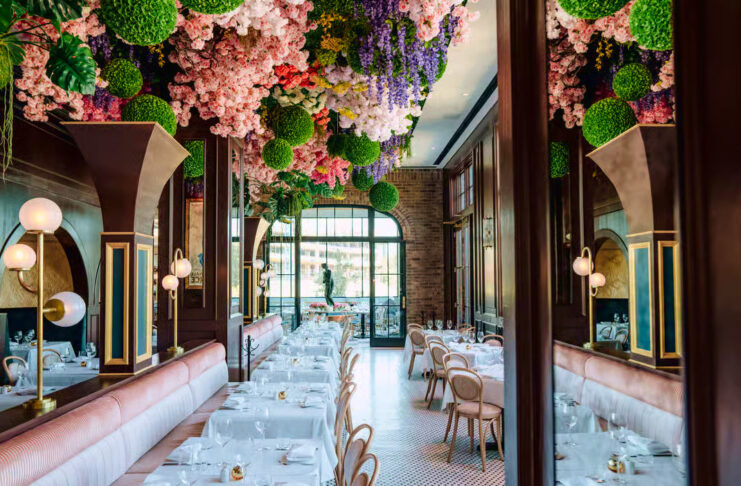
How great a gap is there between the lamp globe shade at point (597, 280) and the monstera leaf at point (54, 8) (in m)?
2.21

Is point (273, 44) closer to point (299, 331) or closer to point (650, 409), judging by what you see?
point (650, 409)

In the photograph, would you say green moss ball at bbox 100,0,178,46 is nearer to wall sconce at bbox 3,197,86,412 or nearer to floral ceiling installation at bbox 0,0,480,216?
Result: floral ceiling installation at bbox 0,0,480,216

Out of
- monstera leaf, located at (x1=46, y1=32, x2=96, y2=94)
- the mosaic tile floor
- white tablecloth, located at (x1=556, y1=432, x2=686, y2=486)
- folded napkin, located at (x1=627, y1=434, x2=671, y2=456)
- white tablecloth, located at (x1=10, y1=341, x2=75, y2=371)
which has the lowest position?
the mosaic tile floor

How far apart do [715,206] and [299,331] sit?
950cm

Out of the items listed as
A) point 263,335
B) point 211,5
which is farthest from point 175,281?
point 263,335

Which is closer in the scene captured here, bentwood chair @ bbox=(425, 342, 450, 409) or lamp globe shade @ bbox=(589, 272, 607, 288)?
lamp globe shade @ bbox=(589, 272, 607, 288)

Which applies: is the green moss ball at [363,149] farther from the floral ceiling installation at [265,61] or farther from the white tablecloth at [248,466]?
the white tablecloth at [248,466]

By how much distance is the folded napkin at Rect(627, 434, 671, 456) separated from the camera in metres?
0.69

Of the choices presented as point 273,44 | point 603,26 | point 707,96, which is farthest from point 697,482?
point 273,44

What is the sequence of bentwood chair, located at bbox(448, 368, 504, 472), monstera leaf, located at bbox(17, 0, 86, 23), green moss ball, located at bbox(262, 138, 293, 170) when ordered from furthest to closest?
bentwood chair, located at bbox(448, 368, 504, 472) → green moss ball, located at bbox(262, 138, 293, 170) → monstera leaf, located at bbox(17, 0, 86, 23)

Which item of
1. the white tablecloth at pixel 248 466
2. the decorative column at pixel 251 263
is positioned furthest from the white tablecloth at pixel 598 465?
the decorative column at pixel 251 263

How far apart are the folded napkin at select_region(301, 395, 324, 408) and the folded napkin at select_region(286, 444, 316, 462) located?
1052mm

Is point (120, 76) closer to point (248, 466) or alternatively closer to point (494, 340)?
point (248, 466)

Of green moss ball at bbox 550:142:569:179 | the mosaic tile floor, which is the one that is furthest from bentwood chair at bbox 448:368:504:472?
green moss ball at bbox 550:142:569:179
